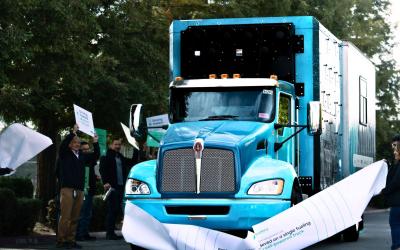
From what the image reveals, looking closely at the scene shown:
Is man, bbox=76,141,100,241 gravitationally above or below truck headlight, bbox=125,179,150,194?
below

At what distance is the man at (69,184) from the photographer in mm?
16484

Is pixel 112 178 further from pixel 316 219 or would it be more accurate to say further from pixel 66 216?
pixel 316 219

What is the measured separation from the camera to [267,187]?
13289mm

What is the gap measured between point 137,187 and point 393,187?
11.1ft

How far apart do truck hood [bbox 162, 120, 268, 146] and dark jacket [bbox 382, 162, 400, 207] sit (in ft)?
6.59

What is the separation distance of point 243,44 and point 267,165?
3394mm

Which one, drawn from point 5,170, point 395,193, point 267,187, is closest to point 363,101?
point 395,193

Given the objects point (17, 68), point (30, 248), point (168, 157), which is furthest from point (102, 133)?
point (168, 157)

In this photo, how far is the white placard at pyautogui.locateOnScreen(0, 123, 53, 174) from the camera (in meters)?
12.4

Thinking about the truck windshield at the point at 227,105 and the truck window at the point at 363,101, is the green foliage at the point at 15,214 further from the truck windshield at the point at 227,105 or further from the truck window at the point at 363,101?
the truck window at the point at 363,101

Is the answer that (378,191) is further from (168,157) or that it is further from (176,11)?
(176,11)

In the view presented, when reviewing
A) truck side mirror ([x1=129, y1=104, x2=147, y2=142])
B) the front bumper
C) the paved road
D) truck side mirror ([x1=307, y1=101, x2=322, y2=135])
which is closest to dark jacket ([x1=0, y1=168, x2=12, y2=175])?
the front bumper

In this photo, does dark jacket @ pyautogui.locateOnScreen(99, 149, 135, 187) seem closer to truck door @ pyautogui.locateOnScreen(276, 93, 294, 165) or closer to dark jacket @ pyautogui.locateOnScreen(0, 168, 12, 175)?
truck door @ pyautogui.locateOnScreen(276, 93, 294, 165)

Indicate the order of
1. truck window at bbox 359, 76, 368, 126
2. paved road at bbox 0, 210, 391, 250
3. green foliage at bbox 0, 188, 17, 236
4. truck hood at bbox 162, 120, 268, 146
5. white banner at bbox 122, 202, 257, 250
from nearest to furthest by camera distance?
white banner at bbox 122, 202, 257, 250
truck hood at bbox 162, 120, 268, 146
paved road at bbox 0, 210, 391, 250
green foliage at bbox 0, 188, 17, 236
truck window at bbox 359, 76, 368, 126
